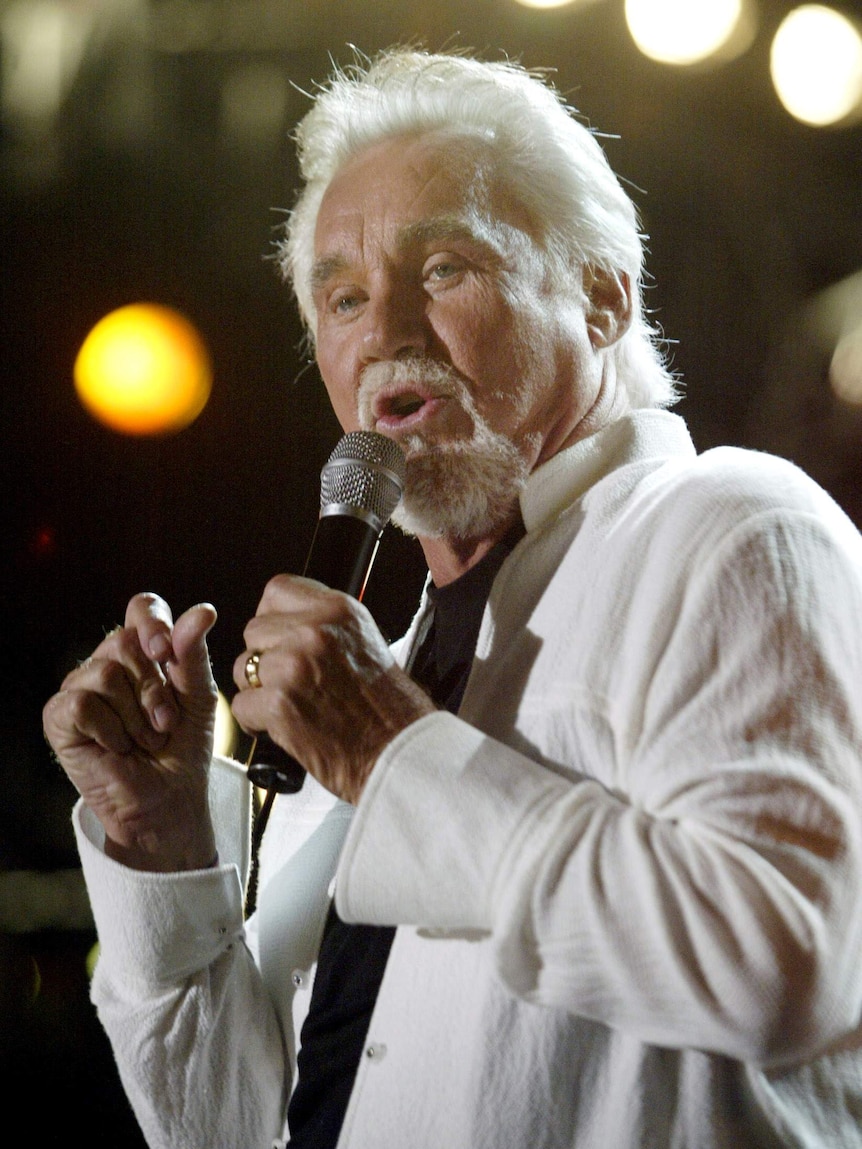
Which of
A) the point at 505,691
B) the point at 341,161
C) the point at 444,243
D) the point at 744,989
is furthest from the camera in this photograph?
the point at 341,161

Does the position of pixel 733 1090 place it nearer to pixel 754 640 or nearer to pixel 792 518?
pixel 754 640

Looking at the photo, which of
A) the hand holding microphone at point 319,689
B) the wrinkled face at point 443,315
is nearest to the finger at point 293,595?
the hand holding microphone at point 319,689

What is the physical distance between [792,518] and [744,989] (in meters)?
0.43

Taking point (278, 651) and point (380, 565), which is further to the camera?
point (380, 565)

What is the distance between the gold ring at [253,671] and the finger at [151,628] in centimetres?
31

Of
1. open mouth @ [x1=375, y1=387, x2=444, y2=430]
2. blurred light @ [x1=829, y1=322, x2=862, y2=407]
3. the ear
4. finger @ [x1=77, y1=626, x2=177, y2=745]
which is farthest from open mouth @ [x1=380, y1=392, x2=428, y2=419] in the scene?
blurred light @ [x1=829, y1=322, x2=862, y2=407]

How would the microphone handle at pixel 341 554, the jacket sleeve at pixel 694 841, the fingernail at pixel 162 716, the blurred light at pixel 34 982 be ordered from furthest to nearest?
the blurred light at pixel 34 982 < the fingernail at pixel 162 716 < the microphone handle at pixel 341 554 < the jacket sleeve at pixel 694 841

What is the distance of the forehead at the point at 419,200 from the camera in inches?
58.4

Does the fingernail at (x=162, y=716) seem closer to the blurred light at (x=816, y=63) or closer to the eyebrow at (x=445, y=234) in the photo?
the eyebrow at (x=445, y=234)

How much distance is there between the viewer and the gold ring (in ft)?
3.22

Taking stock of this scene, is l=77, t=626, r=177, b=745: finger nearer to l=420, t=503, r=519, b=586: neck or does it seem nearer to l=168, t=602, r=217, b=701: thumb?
l=168, t=602, r=217, b=701: thumb

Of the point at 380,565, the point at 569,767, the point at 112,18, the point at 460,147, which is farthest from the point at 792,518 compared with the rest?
the point at 112,18

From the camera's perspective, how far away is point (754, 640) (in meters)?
0.88

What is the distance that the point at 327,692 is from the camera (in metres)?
0.94
